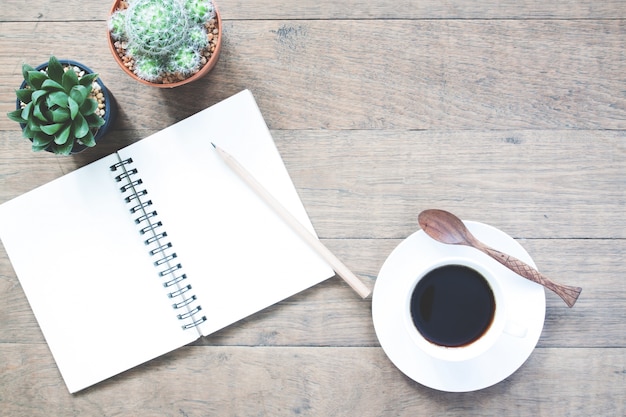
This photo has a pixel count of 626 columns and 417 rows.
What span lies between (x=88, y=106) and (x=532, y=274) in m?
0.65

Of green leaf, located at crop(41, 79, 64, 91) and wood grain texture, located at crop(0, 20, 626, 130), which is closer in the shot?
green leaf, located at crop(41, 79, 64, 91)

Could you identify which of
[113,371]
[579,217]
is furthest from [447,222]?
[113,371]

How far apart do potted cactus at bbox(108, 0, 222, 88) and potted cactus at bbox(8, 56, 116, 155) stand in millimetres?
65

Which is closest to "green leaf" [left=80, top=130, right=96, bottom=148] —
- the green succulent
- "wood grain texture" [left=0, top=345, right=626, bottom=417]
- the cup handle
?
the green succulent

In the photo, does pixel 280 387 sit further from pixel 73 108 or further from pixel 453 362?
pixel 73 108

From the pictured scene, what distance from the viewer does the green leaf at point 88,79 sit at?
786 millimetres

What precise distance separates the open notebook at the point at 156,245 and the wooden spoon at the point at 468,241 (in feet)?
0.61

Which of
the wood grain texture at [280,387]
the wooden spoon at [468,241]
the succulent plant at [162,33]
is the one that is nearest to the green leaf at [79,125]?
the succulent plant at [162,33]

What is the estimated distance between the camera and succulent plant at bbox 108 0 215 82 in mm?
762

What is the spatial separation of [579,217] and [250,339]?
54 cm

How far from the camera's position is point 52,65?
0.78m

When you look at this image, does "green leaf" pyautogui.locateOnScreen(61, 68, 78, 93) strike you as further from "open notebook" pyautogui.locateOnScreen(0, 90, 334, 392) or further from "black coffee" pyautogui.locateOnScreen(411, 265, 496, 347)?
"black coffee" pyautogui.locateOnScreen(411, 265, 496, 347)

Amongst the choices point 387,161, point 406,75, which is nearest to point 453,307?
point 387,161

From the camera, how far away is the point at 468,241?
825 millimetres
